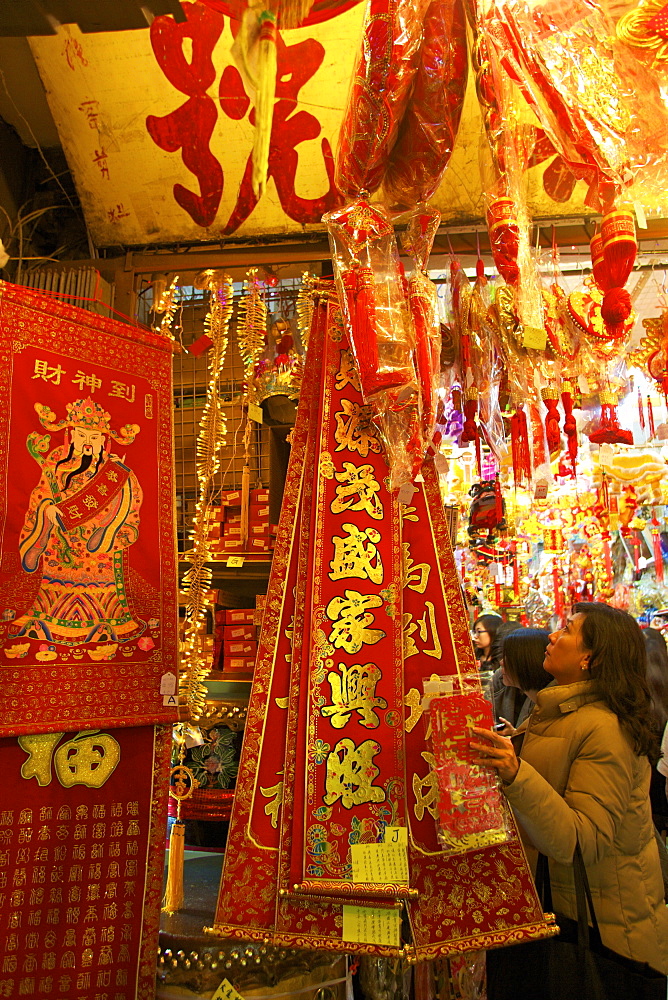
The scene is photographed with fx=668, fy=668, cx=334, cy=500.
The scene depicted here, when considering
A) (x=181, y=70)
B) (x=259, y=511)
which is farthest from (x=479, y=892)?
(x=181, y=70)

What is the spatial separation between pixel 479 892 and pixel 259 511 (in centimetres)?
159

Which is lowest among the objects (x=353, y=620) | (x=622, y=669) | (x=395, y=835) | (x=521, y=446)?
(x=395, y=835)

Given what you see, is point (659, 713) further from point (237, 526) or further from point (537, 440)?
point (237, 526)

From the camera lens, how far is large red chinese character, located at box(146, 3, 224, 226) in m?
2.15

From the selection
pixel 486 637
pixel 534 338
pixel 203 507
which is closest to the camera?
pixel 534 338

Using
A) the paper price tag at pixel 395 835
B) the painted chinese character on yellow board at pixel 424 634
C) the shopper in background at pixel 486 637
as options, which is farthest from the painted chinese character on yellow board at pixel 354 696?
the shopper in background at pixel 486 637

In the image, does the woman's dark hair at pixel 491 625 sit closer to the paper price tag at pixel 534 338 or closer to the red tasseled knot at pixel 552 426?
the red tasseled knot at pixel 552 426

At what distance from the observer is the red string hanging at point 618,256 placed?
1.40 meters

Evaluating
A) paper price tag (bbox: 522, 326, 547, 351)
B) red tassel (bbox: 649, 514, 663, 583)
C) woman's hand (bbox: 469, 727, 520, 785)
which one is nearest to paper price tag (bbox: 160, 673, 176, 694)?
woman's hand (bbox: 469, 727, 520, 785)

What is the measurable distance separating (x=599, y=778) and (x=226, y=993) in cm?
100

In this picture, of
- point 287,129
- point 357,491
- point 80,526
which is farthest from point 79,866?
point 287,129

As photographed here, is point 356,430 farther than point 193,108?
→ No

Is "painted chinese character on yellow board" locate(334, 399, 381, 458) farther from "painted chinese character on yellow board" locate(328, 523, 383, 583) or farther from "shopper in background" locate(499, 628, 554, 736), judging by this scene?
Answer: "shopper in background" locate(499, 628, 554, 736)

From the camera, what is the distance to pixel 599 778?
54.3 inches
